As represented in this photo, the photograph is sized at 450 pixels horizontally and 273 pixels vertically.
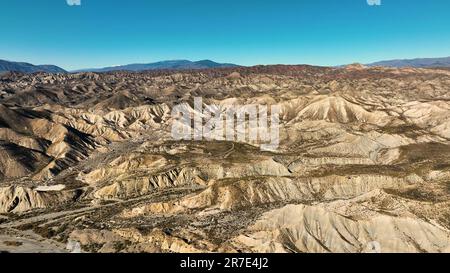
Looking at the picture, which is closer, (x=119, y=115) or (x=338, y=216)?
(x=338, y=216)

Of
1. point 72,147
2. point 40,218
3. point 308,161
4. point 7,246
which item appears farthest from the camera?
point 72,147

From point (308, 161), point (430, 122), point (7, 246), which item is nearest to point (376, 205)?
point (308, 161)

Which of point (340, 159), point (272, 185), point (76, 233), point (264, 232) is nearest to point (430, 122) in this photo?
point (340, 159)

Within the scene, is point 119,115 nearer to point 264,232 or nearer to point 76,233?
point 76,233

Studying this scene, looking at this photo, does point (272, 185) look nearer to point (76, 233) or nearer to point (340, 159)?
point (340, 159)

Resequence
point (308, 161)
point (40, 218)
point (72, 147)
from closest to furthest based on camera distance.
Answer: point (40, 218) < point (308, 161) < point (72, 147)

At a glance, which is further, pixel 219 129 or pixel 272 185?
pixel 219 129
